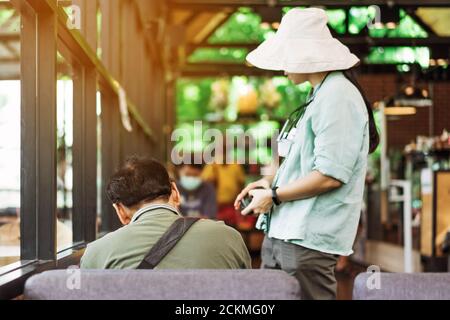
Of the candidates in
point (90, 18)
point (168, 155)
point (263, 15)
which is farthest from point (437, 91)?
point (90, 18)

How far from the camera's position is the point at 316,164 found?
2188 mm

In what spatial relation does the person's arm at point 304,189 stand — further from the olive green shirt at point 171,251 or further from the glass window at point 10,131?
the glass window at point 10,131

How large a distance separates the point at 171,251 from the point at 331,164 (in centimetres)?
48

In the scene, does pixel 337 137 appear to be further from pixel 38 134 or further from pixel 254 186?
pixel 38 134

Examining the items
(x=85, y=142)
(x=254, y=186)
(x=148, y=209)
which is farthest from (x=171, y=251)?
(x=85, y=142)

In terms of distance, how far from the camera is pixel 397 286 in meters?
1.64

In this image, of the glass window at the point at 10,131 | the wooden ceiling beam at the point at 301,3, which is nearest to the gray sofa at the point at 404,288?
the glass window at the point at 10,131

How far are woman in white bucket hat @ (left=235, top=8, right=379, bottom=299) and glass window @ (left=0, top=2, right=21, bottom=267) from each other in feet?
→ 2.50

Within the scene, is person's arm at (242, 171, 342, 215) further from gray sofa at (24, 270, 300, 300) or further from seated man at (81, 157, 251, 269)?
gray sofa at (24, 270, 300, 300)

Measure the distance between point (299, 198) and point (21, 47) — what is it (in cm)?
108

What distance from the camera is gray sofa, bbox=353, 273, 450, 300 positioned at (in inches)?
64.2

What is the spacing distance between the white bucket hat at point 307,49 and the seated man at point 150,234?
0.47 meters

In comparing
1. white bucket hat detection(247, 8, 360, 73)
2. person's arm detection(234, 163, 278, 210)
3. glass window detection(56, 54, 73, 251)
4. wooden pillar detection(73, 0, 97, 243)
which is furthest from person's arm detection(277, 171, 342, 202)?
wooden pillar detection(73, 0, 97, 243)

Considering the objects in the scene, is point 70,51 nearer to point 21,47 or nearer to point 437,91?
point 21,47
